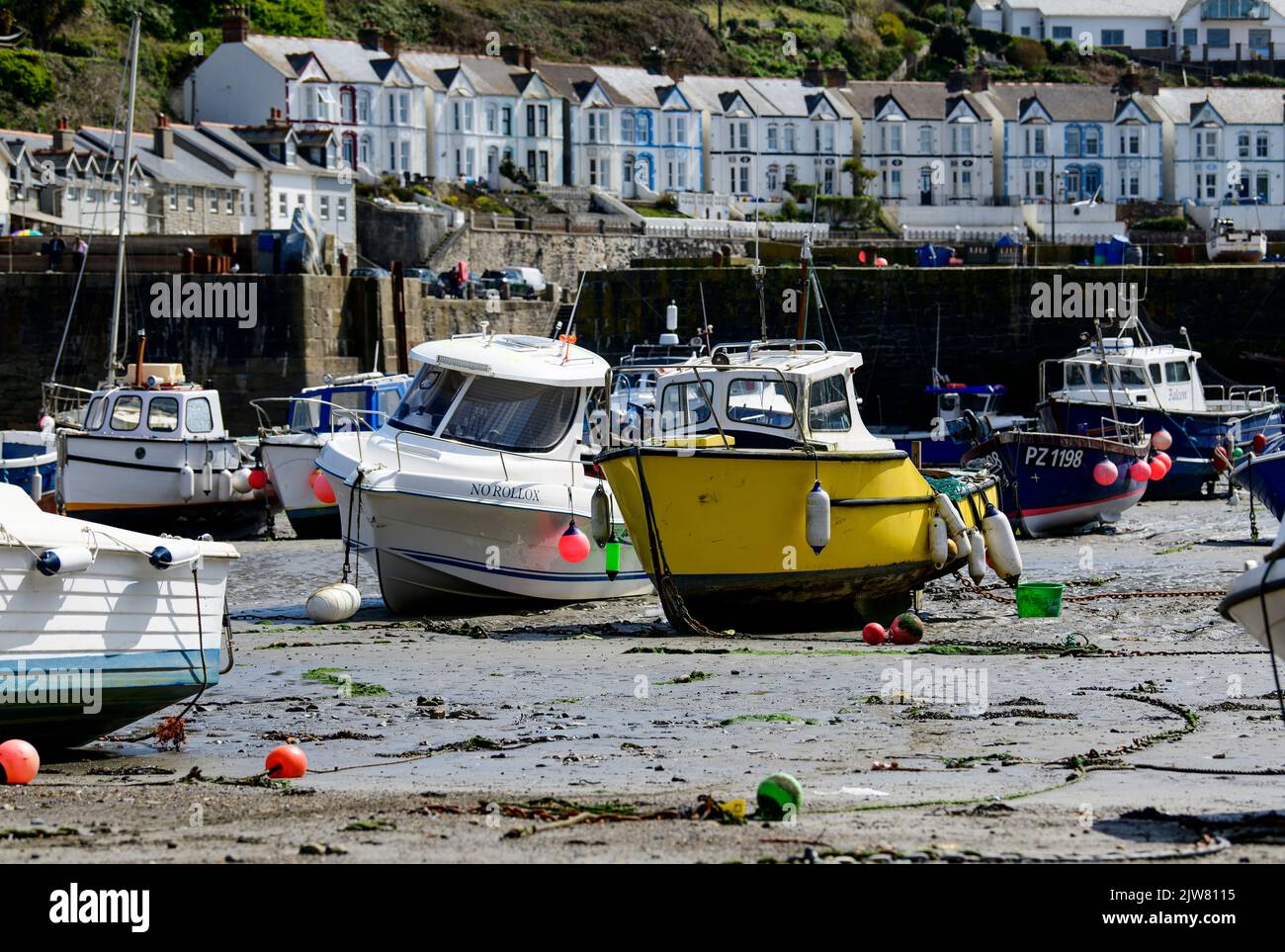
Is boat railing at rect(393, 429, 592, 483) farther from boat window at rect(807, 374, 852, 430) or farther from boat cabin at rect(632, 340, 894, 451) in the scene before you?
boat window at rect(807, 374, 852, 430)

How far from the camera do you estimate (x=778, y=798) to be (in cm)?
743

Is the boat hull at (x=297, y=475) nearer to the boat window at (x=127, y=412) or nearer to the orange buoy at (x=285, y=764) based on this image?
the boat window at (x=127, y=412)

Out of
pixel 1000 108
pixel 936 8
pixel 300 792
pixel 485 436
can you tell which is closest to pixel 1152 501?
pixel 485 436

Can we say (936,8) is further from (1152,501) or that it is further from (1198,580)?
(1198,580)

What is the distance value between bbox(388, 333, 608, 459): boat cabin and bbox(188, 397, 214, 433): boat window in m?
8.22

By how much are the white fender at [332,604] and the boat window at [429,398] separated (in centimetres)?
150

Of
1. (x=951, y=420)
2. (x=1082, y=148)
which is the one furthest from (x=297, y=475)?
(x=1082, y=148)

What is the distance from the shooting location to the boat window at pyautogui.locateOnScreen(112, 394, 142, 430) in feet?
78.5

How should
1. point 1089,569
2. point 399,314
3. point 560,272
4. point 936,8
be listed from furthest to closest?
point 936,8, point 560,272, point 399,314, point 1089,569

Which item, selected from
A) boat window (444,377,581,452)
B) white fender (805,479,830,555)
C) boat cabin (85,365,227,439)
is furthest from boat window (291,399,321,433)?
white fender (805,479,830,555)

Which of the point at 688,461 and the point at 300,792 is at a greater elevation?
the point at 688,461

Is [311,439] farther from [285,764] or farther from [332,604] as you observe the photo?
[285,764]

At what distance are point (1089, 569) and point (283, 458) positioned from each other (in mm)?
9870

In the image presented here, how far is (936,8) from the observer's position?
9712cm
